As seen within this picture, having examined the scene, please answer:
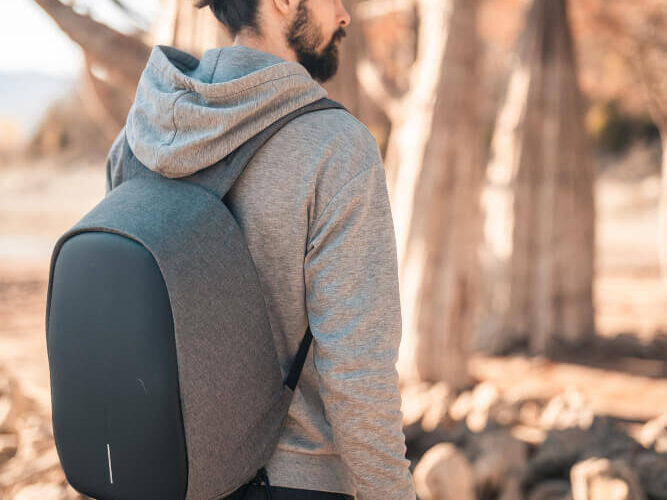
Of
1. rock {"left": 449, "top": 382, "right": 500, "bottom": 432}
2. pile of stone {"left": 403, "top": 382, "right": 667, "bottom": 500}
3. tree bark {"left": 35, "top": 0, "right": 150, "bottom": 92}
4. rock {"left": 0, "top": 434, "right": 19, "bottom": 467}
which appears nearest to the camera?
pile of stone {"left": 403, "top": 382, "right": 667, "bottom": 500}

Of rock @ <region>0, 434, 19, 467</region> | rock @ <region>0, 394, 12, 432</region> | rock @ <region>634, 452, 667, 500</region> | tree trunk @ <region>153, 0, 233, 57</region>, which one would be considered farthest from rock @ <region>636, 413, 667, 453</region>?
rock @ <region>0, 394, 12, 432</region>

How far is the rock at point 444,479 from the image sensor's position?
2.34 m

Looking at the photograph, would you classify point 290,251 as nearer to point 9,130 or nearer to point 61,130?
point 61,130

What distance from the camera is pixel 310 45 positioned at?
1.19 m

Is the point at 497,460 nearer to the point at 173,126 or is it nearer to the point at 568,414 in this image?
the point at 568,414

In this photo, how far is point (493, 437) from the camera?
109 inches

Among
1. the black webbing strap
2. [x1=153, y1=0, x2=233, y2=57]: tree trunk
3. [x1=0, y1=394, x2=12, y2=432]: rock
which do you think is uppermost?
[x1=153, y1=0, x2=233, y2=57]: tree trunk

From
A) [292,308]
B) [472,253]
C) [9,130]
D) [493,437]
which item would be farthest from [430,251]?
[9,130]

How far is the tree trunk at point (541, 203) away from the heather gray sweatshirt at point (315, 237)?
16.2 feet

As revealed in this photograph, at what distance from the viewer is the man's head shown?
44.9 inches

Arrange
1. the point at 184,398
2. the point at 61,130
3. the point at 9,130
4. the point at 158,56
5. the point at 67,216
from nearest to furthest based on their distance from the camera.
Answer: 1. the point at 184,398
2. the point at 158,56
3. the point at 67,216
4. the point at 61,130
5. the point at 9,130

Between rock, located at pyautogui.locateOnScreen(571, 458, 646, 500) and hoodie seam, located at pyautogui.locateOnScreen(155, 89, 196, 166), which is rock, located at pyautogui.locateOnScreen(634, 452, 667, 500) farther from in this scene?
hoodie seam, located at pyautogui.locateOnScreen(155, 89, 196, 166)

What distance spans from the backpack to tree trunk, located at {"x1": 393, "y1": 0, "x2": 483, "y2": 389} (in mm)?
3586

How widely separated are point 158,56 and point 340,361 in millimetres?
615
